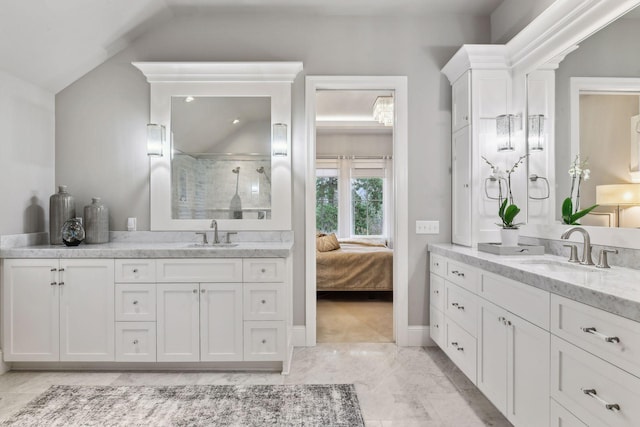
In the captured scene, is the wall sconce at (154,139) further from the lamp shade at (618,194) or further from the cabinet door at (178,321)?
the lamp shade at (618,194)

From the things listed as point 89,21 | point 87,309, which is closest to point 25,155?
point 89,21

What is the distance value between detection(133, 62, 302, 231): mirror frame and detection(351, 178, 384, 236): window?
427 cm

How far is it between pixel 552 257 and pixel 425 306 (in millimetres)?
1210

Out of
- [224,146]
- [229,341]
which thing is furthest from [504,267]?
[224,146]

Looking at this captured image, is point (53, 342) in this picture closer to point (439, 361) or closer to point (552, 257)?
point (439, 361)

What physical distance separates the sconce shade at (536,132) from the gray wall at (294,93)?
0.70 metres

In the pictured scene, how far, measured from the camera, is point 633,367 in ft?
3.55

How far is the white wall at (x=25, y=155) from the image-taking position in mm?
2639

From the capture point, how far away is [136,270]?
2529 mm

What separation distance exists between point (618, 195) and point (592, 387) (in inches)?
41.5

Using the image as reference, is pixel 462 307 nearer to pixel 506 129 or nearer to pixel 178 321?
pixel 506 129

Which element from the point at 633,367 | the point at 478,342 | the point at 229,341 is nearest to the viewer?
the point at 633,367

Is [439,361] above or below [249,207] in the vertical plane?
below

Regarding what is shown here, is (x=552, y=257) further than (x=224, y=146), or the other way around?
(x=224, y=146)
